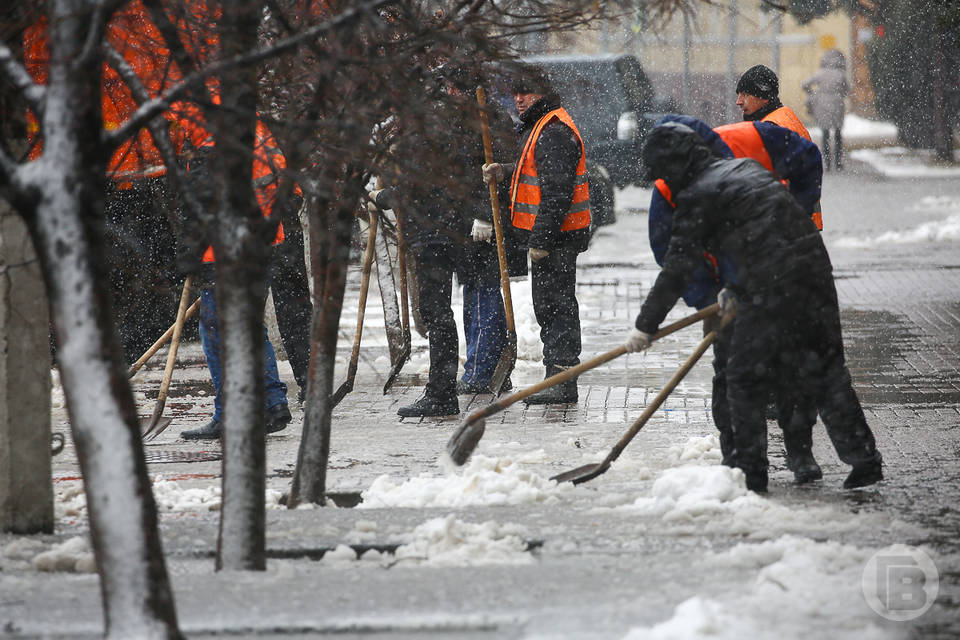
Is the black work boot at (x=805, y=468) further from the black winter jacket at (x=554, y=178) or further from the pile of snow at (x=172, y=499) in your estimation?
the black winter jacket at (x=554, y=178)

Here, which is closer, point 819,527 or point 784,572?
point 784,572

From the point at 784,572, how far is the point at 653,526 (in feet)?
3.21

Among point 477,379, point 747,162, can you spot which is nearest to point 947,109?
Answer: point 477,379

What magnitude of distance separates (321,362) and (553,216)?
8.74ft

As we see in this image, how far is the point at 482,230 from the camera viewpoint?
831 centimetres

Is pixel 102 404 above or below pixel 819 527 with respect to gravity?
above

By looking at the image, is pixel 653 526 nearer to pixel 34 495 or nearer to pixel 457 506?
pixel 457 506

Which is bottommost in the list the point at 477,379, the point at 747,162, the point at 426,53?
the point at 477,379

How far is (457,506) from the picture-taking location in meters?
5.54

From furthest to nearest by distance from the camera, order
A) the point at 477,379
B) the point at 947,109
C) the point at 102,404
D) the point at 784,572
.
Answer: the point at 947,109
the point at 477,379
the point at 784,572
the point at 102,404

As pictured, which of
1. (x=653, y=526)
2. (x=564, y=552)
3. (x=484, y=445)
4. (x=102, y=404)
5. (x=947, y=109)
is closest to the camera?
(x=102, y=404)

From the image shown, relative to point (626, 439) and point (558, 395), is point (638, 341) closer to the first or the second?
point (626, 439)

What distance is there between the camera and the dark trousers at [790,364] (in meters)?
5.61

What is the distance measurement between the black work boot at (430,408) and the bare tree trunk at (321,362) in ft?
6.94
